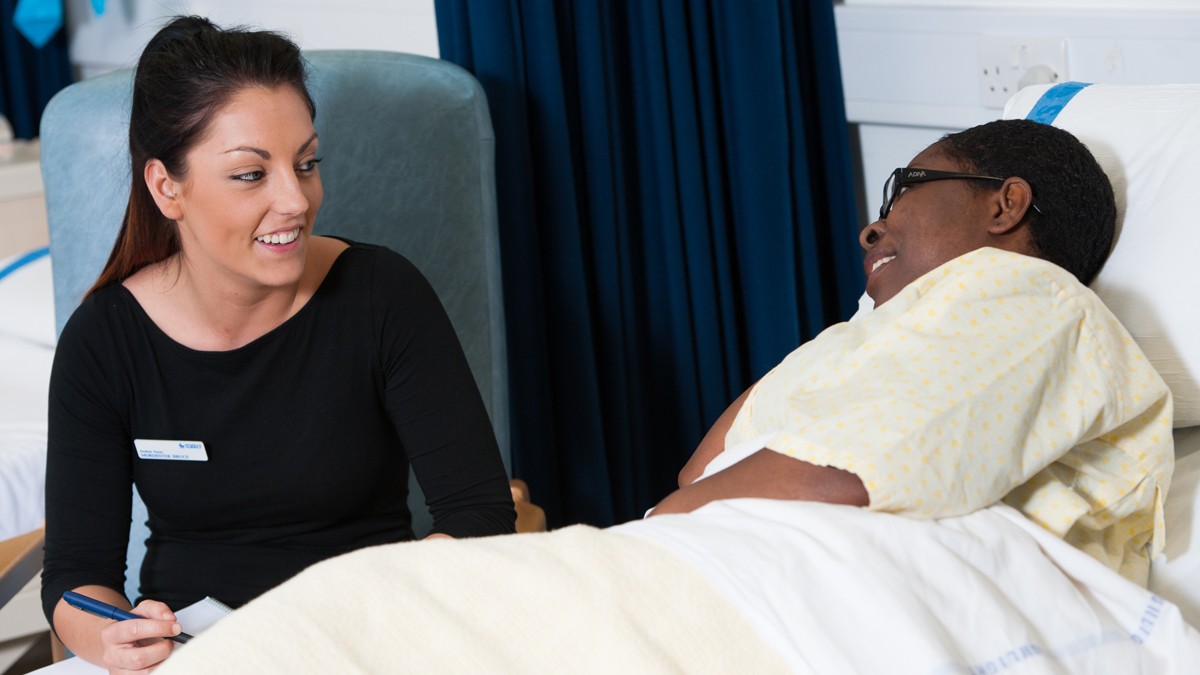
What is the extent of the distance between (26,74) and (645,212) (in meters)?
2.66

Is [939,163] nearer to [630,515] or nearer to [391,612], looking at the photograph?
[391,612]

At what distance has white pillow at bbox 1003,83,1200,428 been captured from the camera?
1333 millimetres

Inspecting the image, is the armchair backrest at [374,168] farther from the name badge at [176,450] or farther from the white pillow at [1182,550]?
the white pillow at [1182,550]

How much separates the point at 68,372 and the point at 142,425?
0.10 metres

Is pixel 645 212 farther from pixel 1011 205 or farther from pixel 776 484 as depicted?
pixel 776 484

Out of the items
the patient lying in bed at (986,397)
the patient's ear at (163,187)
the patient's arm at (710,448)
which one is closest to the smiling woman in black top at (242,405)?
the patient's ear at (163,187)

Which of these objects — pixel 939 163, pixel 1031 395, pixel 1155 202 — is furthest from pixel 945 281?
pixel 1155 202

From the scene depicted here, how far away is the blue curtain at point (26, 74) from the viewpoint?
388cm

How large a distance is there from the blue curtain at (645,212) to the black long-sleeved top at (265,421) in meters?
0.52

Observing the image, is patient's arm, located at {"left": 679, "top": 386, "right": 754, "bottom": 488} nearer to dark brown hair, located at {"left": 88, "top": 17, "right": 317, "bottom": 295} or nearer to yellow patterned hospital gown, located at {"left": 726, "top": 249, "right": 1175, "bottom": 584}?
yellow patterned hospital gown, located at {"left": 726, "top": 249, "right": 1175, "bottom": 584}

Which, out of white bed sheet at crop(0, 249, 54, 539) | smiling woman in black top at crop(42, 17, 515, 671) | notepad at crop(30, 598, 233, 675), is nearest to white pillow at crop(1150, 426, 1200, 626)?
smiling woman in black top at crop(42, 17, 515, 671)

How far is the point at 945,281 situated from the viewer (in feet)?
3.83

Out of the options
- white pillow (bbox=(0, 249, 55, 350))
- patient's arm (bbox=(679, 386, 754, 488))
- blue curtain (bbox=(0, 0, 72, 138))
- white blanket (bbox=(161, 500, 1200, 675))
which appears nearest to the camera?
white blanket (bbox=(161, 500, 1200, 675))

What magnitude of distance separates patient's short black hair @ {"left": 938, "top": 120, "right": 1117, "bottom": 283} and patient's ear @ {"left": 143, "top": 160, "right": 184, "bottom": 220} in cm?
87
